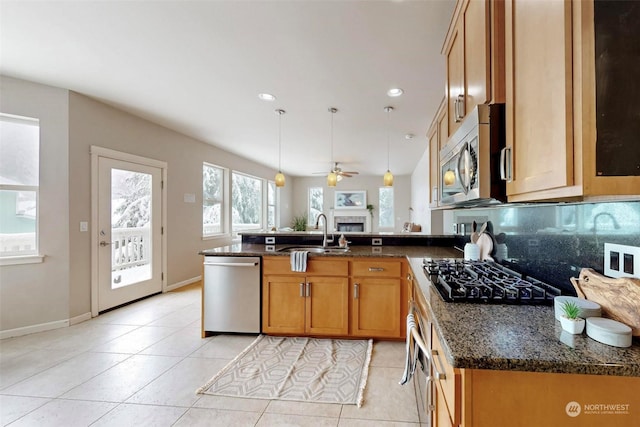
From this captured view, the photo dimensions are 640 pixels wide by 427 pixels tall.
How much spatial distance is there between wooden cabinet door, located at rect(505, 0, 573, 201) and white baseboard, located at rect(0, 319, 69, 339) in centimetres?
412

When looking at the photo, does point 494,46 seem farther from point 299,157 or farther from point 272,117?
point 299,157

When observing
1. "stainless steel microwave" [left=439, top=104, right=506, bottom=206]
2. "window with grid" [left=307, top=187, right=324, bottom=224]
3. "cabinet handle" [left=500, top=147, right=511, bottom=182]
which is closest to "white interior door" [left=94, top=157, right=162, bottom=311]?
"stainless steel microwave" [left=439, top=104, right=506, bottom=206]

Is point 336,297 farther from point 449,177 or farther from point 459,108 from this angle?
point 459,108

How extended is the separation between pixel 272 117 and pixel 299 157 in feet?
9.10

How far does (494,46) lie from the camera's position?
1175mm

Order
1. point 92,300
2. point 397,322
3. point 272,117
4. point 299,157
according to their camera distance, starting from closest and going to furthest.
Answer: point 397,322, point 92,300, point 272,117, point 299,157

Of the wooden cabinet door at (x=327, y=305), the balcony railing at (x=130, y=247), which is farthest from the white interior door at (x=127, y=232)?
the wooden cabinet door at (x=327, y=305)

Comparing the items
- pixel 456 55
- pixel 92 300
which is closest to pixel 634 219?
pixel 456 55

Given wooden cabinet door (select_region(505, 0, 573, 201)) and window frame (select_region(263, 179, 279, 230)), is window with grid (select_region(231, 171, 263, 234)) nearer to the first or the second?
window frame (select_region(263, 179, 279, 230))

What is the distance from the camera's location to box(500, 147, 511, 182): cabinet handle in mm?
1087

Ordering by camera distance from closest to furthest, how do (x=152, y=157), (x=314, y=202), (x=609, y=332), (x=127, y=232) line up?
Answer: (x=609, y=332) → (x=127, y=232) → (x=152, y=157) → (x=314, y=202)

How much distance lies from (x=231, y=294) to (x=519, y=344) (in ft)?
8.03

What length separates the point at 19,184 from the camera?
2.91m

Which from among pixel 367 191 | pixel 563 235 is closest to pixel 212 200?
pixel 367 191
